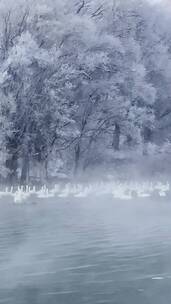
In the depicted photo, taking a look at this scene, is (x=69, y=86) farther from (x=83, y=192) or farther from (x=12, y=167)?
(x=83, y=192)

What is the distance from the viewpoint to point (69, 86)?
3559cm

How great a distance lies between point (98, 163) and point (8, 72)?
398 inches

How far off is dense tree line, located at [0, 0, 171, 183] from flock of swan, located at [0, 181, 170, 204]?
2.16m

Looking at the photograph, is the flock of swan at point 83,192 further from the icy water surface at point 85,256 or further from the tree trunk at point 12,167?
the icy water surface at point 85,256

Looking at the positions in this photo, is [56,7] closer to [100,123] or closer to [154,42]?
[100,123]

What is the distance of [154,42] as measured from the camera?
1817 inches

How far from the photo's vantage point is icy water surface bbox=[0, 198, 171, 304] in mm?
12137

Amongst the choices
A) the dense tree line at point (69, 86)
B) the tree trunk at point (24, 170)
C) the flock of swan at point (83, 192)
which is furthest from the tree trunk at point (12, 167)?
the flock of swan at point (83, 192)

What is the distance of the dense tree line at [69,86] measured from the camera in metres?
34.1

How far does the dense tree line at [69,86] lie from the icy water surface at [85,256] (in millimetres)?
9538

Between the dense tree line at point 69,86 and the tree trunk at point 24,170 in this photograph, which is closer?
the dense tree line at point 69,86

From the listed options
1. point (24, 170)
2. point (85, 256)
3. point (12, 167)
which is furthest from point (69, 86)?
point (85, 256)

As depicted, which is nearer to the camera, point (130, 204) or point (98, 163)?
point (130, 204)

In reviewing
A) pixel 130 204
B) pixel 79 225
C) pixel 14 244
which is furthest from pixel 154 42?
pixel 14 244
